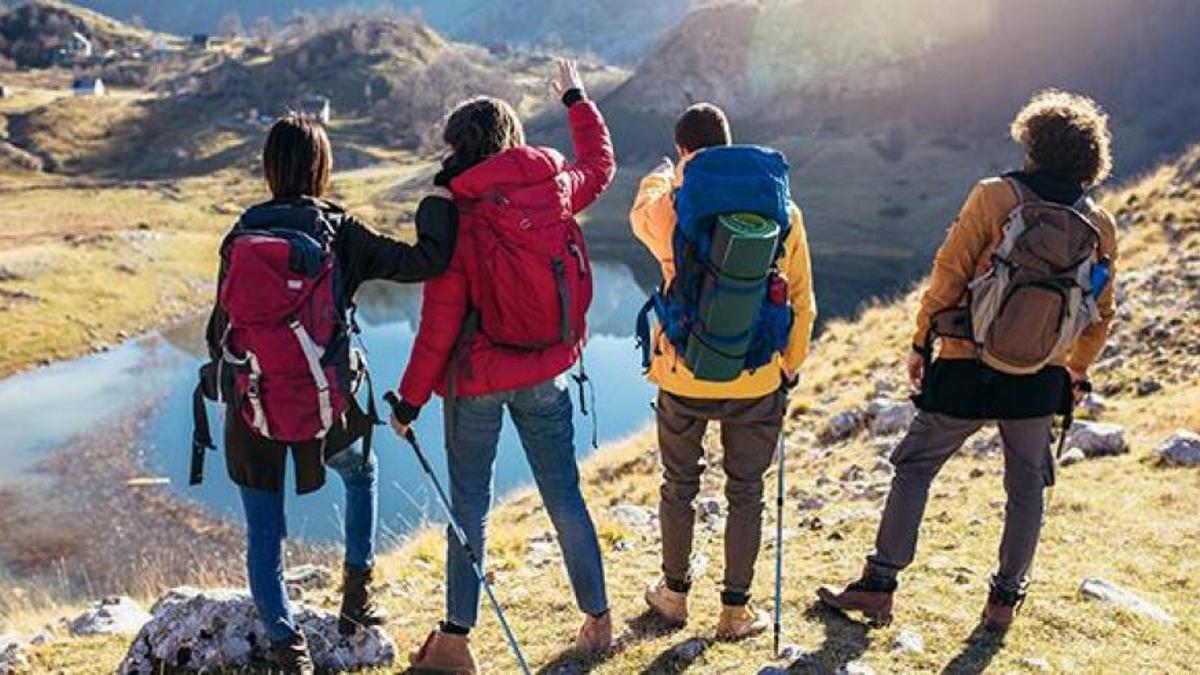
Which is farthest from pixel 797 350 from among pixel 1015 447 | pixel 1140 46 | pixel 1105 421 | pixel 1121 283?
pixel 1140 46

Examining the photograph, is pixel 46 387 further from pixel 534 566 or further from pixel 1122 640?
pixel 1122 640

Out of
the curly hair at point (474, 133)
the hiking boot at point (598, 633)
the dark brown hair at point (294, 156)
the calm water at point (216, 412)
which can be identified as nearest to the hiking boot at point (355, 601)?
the hiking boot at point (598, 633)

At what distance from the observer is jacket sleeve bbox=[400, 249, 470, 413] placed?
4172mm

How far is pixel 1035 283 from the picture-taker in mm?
4301

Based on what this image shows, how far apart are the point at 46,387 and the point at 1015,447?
1283 inches

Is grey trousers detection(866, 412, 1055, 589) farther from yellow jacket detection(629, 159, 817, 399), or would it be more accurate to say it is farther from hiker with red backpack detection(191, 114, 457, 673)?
hiker with red backpack detection(191, 114, 457, 673)

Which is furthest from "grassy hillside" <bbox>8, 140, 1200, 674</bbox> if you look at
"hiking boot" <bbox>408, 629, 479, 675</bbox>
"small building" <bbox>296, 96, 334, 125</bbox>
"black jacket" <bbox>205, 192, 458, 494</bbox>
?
"small building" <bbox>296, 96, 334, 125</bbox>

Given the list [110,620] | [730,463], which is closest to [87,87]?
[110,620]

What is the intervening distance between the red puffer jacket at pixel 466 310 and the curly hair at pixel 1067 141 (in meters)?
1.97

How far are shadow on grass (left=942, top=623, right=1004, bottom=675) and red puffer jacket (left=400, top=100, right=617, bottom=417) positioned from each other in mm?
2199

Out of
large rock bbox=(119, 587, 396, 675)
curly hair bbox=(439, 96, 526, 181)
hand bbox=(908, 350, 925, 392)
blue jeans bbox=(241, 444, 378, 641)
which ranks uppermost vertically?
curly hair bbox=(439, 96, 526, 181)

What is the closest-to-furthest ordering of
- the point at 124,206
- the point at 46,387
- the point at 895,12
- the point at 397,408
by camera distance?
the point at 397,408
the point at 46,387
the point at 124,206
the point at 895,12

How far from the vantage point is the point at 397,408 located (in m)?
4.34

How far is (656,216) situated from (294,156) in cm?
149
